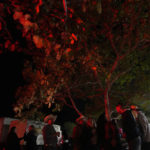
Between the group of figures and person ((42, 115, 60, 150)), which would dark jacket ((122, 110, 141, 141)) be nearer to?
the group of figures

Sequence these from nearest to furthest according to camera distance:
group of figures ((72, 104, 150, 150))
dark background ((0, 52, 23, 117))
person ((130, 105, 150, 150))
→ 1. group of figures ((72, 104, 150, 150))
2. person ((130, 105, 150, 150))
3. dark background ((0, 52, 23, 117))

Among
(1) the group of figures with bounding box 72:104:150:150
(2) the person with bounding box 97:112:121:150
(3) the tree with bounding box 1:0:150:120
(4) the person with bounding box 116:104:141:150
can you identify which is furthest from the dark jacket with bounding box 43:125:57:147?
(4) the person with bounding box 116:104:141:150

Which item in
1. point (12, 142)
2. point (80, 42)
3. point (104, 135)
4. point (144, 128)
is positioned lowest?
point (12, 142)

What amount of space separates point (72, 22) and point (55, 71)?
6.55ft

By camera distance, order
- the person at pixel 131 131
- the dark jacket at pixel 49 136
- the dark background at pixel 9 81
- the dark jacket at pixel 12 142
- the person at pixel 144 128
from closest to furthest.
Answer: the person at pixel 131 131 < the person at pixel 144 128 < the dark jacket at pixel 49 136 < the dark jacket at pixel 12 142 < the dark background at pixel 9 81

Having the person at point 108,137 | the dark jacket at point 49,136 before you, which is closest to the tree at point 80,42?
the dark jacket at point 49,136

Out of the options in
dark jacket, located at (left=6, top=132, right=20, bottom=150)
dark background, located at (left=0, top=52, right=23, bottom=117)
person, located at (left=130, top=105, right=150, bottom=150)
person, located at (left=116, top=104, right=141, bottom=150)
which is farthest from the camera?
dark background, located at (left=0, top=52, right=23, bottom=117)

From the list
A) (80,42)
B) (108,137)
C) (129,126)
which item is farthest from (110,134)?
(80,42)

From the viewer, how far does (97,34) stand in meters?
8.97

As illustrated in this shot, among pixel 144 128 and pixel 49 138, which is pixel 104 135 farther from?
pixel 49 138

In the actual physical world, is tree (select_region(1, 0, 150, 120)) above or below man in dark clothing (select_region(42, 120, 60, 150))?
above

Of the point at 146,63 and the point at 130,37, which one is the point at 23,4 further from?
the point at 146,63

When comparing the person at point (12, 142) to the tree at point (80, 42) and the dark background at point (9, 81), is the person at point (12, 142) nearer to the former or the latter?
the tree at point (80, 42)

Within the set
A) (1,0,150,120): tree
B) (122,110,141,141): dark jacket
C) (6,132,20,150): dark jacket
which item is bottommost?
(6,132,20,150): dark jacket
